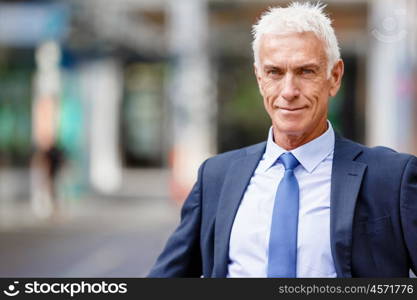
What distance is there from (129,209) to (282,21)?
17.9 meters

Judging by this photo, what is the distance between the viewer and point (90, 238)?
14.7 m

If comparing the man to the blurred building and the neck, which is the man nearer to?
the neck

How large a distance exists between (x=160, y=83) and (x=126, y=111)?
4.71ft

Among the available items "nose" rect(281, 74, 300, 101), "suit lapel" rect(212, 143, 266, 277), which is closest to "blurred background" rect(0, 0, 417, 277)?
"suit lapel" rect(212, 143, 266, 277)

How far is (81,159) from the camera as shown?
2692 centimetres

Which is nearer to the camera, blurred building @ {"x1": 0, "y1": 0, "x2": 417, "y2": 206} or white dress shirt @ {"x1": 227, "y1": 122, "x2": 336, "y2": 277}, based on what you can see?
white dress shirt @ {"x1": 227, "y1": 122, "x2": 336, "y2": 277}

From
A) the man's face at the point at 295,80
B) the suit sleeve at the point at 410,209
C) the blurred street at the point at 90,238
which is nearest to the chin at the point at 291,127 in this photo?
the man's face at the point at 295,80

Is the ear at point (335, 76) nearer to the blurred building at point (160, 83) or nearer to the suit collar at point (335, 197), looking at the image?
the suit collar at point (335, 197)

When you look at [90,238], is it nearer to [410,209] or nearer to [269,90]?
[269,90]

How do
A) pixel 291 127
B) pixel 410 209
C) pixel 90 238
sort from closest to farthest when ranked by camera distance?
pixel 410 209
pixel 291 127
pixel 90 238

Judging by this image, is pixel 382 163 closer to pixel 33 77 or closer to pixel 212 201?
pixel 212 201

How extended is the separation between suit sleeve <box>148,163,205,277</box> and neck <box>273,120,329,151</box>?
0.79 ft

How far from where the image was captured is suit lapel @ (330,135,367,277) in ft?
7.52

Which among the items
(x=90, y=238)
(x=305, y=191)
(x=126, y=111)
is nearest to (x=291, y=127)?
(x=305, y=191)
